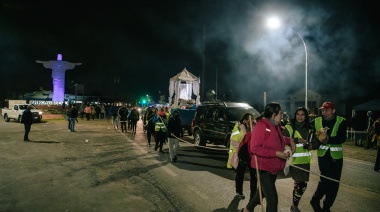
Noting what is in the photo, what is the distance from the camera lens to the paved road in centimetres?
520

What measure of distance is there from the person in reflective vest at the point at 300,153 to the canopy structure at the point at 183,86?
1694 cm

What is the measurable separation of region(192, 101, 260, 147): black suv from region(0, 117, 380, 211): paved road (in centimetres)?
88

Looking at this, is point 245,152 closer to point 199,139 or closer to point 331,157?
point 331,157

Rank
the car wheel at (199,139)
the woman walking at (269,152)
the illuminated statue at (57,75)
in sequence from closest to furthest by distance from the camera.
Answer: the woman walking at (269,152)
the car wheel at (199,139)
the illuminated statue at (57,75)

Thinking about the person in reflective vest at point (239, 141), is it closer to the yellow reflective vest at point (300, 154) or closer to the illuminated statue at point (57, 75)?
the yellow reflective vest at point (300, 154)

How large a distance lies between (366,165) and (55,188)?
9.25 meters

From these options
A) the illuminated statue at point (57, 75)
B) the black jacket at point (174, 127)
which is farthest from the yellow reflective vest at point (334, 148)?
the illuminated statue at point (57, 75)

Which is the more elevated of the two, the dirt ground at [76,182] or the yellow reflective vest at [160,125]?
the yellow reflective vest at [160,125]

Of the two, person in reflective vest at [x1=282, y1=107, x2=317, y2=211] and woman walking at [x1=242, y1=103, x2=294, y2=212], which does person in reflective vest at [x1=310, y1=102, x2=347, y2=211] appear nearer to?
person in reflective vest at [x1=282, y1=107, x2=317, y2=211]

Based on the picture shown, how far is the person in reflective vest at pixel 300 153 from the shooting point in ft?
15.0

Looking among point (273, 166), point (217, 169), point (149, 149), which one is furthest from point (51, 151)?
point (273, 166)

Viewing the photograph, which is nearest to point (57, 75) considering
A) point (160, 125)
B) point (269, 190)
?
point (160, 125)

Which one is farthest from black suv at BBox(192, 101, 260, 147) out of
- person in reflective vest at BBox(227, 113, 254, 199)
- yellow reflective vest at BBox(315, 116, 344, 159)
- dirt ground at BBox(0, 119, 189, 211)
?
yellow reflective vest at BBox(315, 116, 344, 159)

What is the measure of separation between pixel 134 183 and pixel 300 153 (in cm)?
379
